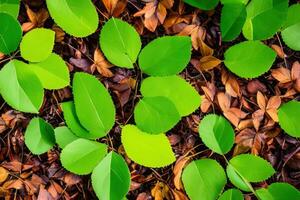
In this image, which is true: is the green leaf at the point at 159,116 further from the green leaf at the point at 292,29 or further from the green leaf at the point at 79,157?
the green leaf at the point at 292,29

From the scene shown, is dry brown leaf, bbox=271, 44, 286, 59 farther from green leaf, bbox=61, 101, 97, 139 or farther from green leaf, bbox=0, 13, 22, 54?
green leaf, bbox=0, 13, 22, 54

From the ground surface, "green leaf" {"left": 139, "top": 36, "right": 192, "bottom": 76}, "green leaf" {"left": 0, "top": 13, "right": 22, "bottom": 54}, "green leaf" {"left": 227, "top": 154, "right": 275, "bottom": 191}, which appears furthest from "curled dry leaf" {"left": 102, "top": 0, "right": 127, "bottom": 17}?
"green leaf" {"left": 227, "top": 154, "right": 275, "bottom": 191}

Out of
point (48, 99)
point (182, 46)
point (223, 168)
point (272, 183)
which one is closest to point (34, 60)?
point (48, 99)

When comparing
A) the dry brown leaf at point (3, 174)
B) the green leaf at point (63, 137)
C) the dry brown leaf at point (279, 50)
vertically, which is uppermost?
the dry brown leaf at point (279, 50)

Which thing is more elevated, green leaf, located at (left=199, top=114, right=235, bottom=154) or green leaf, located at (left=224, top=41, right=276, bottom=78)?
green leaf, located at (left=224, top=41, right=276, bottom=78)

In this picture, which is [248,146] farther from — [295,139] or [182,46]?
[182,46]

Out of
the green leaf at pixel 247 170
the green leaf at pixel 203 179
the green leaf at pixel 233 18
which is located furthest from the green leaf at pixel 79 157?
the green leaf at pixel 233 18

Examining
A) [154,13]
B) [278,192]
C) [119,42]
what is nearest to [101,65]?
[119,42]
